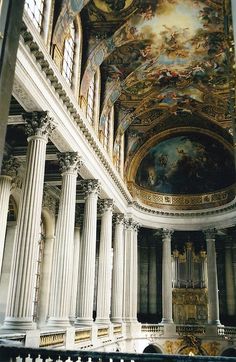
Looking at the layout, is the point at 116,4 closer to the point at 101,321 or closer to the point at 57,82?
the point at 57,82

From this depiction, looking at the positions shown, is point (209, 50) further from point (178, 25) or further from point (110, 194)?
point (110, 194)

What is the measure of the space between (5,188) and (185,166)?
50.9ft

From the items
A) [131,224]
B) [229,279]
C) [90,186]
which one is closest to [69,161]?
[90,186]

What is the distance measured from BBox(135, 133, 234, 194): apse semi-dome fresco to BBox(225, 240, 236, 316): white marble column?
15.3ft

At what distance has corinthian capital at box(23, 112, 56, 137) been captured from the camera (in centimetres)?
1248

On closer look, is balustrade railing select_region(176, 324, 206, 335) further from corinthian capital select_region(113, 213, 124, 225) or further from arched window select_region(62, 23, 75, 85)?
arched window select_region(62, 23, 75, 85)

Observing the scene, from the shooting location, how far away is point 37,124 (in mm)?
12547

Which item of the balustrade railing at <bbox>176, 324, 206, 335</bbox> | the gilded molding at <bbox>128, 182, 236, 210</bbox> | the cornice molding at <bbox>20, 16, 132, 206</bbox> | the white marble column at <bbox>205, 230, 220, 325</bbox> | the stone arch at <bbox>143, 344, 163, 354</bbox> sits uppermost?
the gilded molding at <bbox>128, 182, 236, 210</bbox>

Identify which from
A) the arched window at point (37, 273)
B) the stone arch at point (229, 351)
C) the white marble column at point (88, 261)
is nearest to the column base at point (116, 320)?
the arched window at point (37, 273)

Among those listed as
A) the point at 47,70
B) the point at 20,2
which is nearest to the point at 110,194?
the point at 47,70

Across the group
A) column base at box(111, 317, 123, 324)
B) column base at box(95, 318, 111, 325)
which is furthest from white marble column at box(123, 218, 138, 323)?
column base at box(95, 318, 111, 325)

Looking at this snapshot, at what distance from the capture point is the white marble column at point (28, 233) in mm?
10641

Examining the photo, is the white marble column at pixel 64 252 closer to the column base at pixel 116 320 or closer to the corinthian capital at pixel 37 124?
the corinthian capital at pixel 37 124

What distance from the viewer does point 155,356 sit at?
18.0 feet
